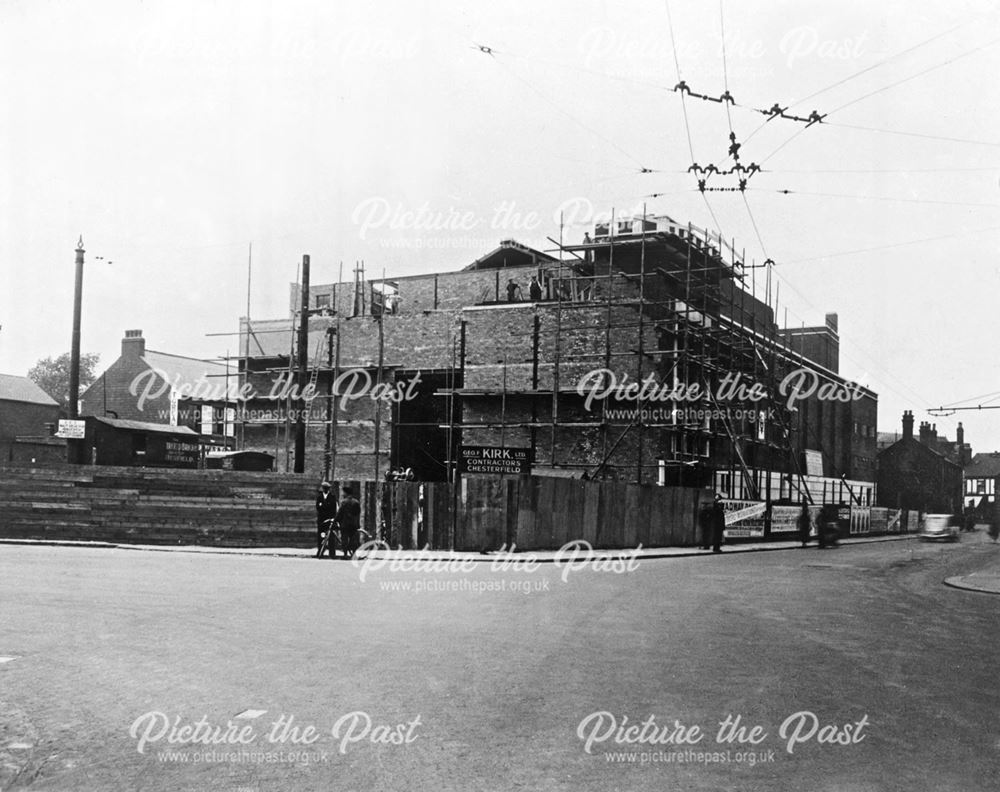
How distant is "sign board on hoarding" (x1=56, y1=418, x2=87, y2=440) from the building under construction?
739cm

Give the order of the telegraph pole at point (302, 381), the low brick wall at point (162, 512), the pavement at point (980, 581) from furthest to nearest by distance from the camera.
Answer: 1. the telegraph pole at point (302, 381)
2. the low brick wall at point (162, 512)
3. the pavement at point (980, 581)

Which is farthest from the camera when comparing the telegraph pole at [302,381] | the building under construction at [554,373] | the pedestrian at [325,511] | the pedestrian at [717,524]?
the building under construction at [554,373]

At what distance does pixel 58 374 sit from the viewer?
77.0m

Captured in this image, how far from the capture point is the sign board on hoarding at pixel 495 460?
1078 inches

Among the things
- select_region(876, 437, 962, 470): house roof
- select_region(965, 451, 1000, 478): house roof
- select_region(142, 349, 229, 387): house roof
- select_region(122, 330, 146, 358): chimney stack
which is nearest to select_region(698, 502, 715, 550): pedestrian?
select_region(142, 349, 229, 387): house roof

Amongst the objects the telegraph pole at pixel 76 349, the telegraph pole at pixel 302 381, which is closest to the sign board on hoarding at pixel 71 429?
the telegraph pole at pixel 76 349

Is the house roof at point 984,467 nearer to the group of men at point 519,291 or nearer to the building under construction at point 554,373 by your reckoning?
the building under construction at point 554,373

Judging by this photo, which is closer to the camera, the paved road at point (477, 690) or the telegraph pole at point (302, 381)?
the paved road at point (477, 690)

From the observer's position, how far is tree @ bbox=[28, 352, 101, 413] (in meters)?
75.4

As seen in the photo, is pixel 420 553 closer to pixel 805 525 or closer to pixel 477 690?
pixel 477 690

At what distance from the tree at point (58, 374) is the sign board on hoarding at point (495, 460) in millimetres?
56920

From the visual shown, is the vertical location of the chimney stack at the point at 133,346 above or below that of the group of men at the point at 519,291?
below

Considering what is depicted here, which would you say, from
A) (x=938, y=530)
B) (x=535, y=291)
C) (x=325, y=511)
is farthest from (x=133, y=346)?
(x=938, y=530)

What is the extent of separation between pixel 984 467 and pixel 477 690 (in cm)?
11027
